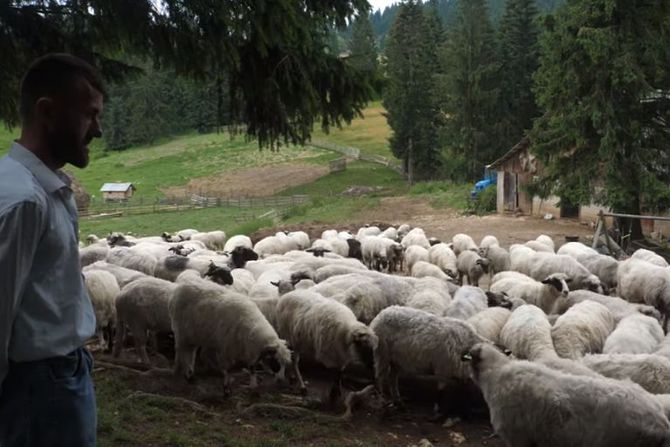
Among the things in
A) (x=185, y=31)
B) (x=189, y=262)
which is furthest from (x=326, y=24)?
(x=189, y=262)

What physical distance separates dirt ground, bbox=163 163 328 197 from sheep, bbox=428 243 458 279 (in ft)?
131

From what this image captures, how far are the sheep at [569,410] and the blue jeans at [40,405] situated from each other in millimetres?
3987

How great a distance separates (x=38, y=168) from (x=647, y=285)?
11.6 meters

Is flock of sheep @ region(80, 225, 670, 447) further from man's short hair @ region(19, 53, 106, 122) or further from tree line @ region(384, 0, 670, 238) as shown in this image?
tree line @ region(384, 0, 670, 238)

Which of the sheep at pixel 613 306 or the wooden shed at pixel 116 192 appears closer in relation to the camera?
the sheep at pixel 613 306

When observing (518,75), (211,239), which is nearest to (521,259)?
(211,239)

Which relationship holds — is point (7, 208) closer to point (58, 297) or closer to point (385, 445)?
point (58, 297)

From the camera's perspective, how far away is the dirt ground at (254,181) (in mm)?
58156

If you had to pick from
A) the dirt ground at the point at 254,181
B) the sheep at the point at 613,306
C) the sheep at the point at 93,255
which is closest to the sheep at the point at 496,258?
the sheep at the point at 613,306

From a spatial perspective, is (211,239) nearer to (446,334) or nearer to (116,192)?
(446,334)

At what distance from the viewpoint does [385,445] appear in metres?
6.40

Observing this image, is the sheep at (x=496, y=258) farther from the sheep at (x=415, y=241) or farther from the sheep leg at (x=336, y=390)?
the sheep leg at (x=336, y=390)

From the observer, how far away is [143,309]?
28.0ft

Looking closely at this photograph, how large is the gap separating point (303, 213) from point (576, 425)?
31.4 meters
